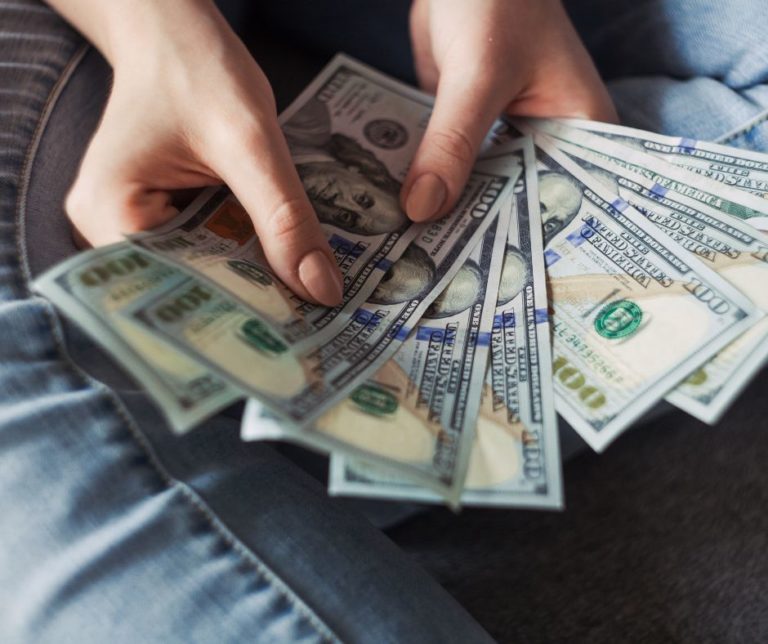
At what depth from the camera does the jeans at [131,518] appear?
0.50m

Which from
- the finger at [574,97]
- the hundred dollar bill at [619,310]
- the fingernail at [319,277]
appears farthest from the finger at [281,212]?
the finger at [574,97]

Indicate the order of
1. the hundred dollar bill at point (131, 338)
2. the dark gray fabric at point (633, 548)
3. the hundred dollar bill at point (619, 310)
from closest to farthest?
the hundred dollar bill at point (131, 338) → the hundred dollar bill at point (619, 310) → the dark gray fabric at point (633, 548)

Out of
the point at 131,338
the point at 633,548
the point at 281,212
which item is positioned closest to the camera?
the point at 131,338

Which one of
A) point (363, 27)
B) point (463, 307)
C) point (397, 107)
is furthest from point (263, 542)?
point (363, 27)

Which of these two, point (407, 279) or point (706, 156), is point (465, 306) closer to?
point (407, 279)

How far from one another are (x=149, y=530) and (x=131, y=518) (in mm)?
16

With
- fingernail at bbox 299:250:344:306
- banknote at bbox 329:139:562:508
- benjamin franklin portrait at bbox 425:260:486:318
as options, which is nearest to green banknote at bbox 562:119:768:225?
banknote at bbox 329:139:562:508

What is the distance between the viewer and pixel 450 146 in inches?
28.7

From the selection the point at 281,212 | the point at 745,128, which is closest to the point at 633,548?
the point at 745,128

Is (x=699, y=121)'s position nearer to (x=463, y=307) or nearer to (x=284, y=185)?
(x=463, y=307)

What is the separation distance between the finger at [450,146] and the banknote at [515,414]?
8cm

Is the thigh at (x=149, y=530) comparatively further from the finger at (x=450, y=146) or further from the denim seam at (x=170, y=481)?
the finger at (x=450, y=146)

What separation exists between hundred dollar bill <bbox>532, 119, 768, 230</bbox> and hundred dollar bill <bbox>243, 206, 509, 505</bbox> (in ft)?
0.51

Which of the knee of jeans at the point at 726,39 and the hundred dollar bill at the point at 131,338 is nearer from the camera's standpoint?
the hundred dollar bill at the point at 131,338
